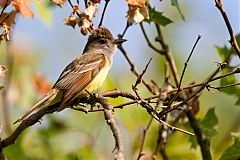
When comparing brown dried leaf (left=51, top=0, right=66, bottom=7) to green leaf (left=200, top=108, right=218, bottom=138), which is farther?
green leaf (left=200, top=108, right=218, bottom=138)

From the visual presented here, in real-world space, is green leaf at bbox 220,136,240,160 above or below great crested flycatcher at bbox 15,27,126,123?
below

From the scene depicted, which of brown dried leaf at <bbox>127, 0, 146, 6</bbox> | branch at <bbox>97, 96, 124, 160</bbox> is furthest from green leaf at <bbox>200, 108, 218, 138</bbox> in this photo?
branch at <bbox>97, 96, 124, 160</bbox>

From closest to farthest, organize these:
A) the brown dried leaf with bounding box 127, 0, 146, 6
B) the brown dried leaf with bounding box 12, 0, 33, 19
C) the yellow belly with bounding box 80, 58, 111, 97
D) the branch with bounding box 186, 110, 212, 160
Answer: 1. the brown dried leaf with bounding box 127, 0, 146, 6
2. the brown dried leaf with bounding box 12, 0, 33, 19
3. the branch with bounding box 186, 110, 212, 160
4. the yellow belly with bounding box 80, 58, 111, 97

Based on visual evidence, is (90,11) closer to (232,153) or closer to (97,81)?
(232,153)

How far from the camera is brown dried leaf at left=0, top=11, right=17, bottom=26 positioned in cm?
413

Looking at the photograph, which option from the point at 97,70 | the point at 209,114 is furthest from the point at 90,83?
the point at 209,114

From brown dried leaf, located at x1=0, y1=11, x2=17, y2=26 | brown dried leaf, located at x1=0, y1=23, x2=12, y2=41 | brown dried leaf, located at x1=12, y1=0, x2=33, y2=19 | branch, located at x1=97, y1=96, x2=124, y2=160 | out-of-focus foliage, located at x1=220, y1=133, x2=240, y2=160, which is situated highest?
brown dried leaf, located at x1=12, y1=0, x2=33, y2=19

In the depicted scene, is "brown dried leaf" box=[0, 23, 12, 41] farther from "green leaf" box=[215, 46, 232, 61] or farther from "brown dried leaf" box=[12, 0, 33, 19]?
"green leaf" box=[215, 46, 232, 61]

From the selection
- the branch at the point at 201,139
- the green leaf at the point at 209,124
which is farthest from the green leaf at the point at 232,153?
the green leaf at the point at 209,124

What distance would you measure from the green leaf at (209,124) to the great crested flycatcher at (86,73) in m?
0.91

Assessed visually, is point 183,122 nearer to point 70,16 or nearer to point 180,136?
point 180,136

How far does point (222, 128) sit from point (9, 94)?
8.26 ft

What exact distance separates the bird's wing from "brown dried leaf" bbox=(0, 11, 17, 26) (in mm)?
820

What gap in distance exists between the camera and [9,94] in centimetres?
612
